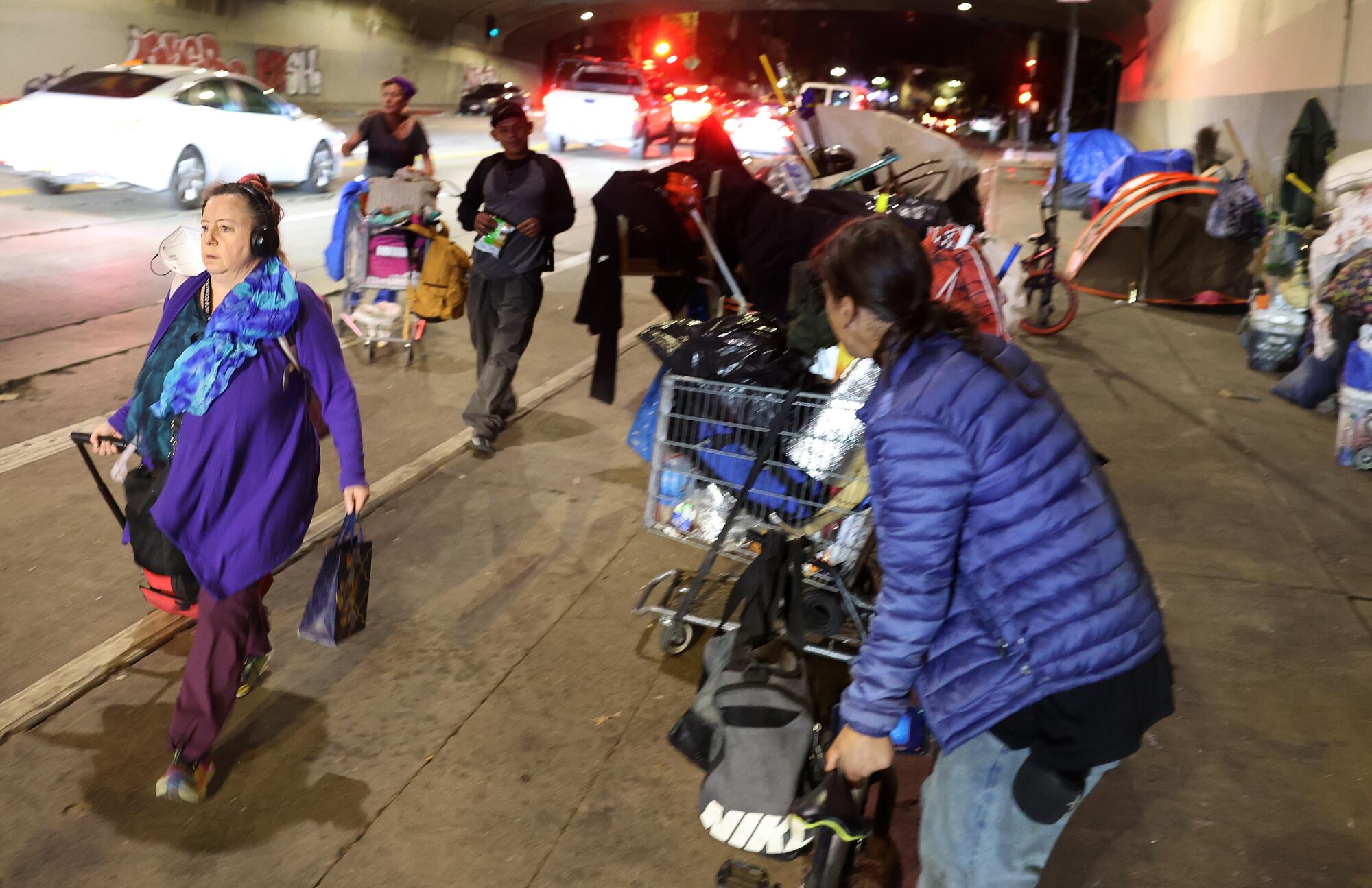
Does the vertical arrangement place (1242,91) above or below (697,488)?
above

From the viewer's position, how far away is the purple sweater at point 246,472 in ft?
10.8

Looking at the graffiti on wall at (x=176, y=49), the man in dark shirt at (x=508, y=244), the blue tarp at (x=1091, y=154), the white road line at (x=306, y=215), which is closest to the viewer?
the man in dark shirt at (x=508, y=244)

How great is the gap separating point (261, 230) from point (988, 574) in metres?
2.35

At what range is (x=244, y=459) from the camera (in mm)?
3359

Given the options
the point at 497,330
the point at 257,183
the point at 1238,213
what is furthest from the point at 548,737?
the point at 1238,213

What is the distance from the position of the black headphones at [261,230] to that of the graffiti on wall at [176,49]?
27.0 meters

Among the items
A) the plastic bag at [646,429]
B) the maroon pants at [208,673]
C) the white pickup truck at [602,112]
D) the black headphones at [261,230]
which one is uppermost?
the white pickup truck at [602,112]

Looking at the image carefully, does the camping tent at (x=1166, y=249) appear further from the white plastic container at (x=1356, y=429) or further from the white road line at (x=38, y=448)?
the white road line at (x=38, y=448)

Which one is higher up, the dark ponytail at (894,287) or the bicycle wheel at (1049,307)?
the dark ponytail at (894,287)

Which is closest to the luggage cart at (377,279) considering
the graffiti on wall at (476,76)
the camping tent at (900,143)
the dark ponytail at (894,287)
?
the camping tent at (900,143)

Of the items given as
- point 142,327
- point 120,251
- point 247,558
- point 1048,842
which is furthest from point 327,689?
point 120,251

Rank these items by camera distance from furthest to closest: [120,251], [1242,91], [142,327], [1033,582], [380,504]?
[1242,91] < [120,251] < [142,327] < [380,504] < [1033,582]

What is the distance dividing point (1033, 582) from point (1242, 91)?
1707cm

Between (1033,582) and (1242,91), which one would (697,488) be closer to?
(1033,582)
